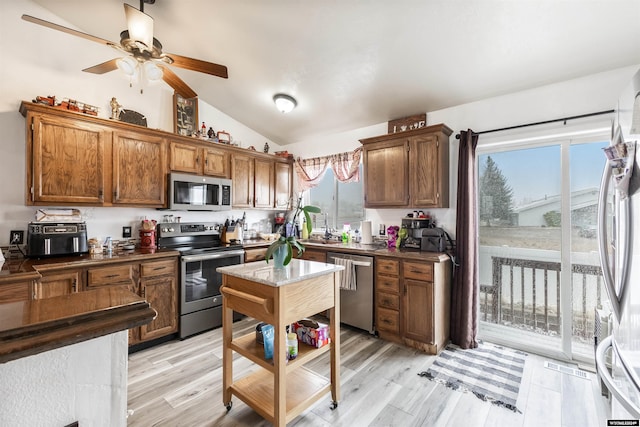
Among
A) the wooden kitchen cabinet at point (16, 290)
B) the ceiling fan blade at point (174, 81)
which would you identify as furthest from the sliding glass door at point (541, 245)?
the wooden kitchen cabinet at point (16, 290)

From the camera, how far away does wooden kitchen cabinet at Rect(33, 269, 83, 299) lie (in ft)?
7.32

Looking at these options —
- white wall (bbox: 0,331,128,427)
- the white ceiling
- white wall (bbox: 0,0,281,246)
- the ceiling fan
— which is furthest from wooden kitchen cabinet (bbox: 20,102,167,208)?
white wall (bbox: 0,331,128,427)

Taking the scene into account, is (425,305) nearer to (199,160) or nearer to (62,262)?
(199,160)

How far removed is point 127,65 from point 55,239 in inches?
65.9

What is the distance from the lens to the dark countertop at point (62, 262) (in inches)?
80.1

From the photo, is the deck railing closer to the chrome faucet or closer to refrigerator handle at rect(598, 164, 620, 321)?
refrigerator handle at rect(598, 164, 620, 321)

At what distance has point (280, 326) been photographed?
1617mm

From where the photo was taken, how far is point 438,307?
2748 mm

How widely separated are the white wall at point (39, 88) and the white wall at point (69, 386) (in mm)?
3071

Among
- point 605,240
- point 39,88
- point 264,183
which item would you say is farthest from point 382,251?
point 39,88

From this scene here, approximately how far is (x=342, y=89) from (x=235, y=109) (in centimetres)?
163

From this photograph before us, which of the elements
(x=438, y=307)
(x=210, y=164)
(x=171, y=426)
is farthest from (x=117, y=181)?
(x=438, y=307)

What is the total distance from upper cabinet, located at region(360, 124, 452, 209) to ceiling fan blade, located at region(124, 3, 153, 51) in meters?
2.32

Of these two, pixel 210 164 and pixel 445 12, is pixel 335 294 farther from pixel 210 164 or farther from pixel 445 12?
pixel 210 164
